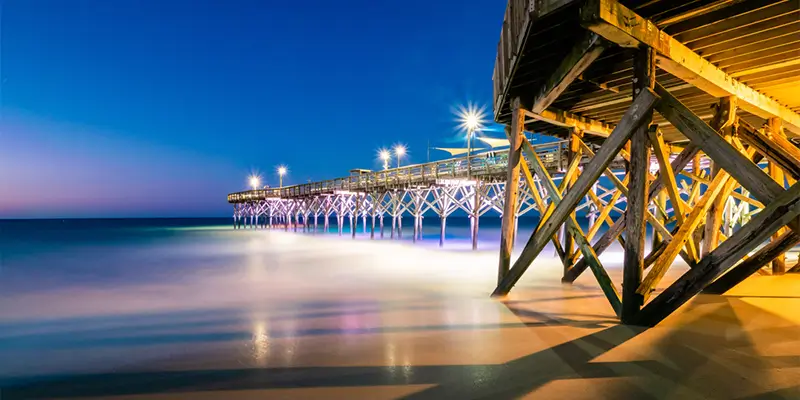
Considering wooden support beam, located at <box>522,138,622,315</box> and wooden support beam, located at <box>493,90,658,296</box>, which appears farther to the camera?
wooden support beam, located at <box>522,138,622,315</box>

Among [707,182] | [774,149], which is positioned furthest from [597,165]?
[707,182]

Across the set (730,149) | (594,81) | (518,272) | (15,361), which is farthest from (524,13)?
(15,361)

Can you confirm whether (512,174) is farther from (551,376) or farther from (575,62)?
(551,376)

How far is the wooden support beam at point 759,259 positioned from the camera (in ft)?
12.8

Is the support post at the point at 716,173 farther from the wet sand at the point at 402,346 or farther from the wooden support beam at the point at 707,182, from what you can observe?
the wet sand at the point at 402,346

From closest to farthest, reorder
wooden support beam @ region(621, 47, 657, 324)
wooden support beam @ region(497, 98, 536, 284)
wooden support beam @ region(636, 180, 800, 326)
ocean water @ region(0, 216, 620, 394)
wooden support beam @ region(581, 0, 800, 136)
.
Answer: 1. wooden support beam @ region(636, 180, 800, 326)
2. wooden support beam @ region(581, 0, 800, 136)
3. wooden support beam @ region(621, 47, 657, 324)
4. ocean water @ region(0, 216, 620, 394)
5. wooden support beam @ region(497, 98, 536, 284)

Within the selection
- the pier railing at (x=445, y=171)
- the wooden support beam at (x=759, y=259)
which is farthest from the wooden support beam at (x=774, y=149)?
the pier railing at (x=445, y=171)

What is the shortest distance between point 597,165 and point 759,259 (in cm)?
234

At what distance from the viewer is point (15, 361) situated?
432 centimetres

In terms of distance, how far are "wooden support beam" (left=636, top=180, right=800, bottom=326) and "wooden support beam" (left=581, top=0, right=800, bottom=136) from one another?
1.72 m

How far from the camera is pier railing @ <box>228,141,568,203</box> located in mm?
14672

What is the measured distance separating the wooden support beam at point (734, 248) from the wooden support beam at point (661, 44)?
5.64ft

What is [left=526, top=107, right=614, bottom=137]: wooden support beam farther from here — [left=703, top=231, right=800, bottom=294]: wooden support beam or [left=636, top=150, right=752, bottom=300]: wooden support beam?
[left=703, top=231, right=800, bottom=294]: wooden support beam

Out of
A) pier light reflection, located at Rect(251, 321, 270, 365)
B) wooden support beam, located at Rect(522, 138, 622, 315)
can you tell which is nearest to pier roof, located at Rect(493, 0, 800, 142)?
wooden support beam, located at Rect(522, 138, 622, 315)
